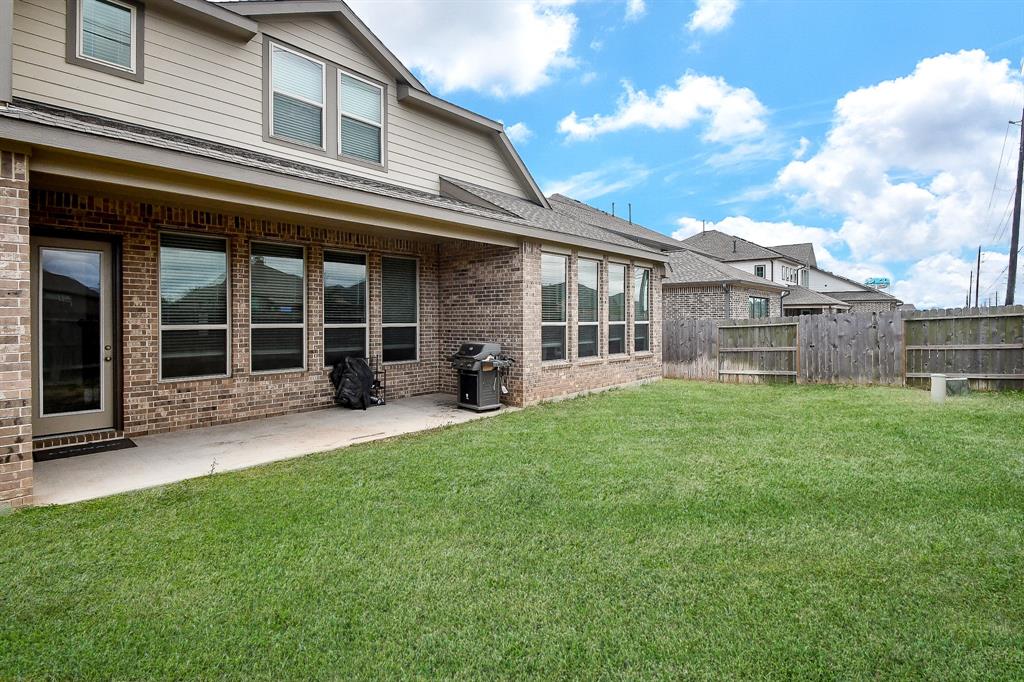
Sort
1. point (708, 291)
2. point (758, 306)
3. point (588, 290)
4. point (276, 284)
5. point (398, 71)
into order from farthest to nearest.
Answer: point (758, 306) < point (708, 291) < point (588, 290) < point (398, 71) < point (276, 284)

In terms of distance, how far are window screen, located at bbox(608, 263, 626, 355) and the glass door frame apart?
27.6 feet

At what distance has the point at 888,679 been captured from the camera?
2166 millimetres

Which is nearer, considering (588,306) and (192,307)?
(192,307)

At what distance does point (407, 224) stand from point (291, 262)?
80.3 inches

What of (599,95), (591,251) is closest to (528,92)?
(599,95)

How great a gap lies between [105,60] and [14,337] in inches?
163

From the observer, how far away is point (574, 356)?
10.0 meters

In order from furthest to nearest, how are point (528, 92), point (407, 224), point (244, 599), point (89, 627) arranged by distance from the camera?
point (528, 92), point (407, 224), point (244, 599), point (89, 627)

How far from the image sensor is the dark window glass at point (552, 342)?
9438mm

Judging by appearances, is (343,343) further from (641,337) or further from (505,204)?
(641,337)

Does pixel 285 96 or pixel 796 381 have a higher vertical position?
pixel 285 96

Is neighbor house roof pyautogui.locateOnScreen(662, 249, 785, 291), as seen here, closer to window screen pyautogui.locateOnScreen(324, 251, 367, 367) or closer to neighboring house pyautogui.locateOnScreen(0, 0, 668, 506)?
neighboring house pyautogui.locateOnScreen(0, 0, 668, 506)

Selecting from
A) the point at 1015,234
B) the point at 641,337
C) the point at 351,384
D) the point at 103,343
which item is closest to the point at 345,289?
the point at 351,384

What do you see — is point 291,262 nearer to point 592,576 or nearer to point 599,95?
point 592,576
